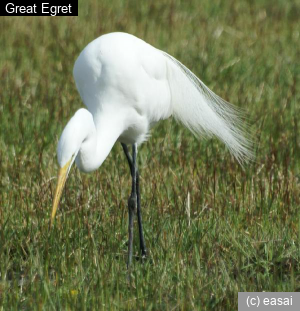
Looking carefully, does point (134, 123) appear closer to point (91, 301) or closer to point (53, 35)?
point (91, 301)

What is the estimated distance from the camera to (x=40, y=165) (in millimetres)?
4508

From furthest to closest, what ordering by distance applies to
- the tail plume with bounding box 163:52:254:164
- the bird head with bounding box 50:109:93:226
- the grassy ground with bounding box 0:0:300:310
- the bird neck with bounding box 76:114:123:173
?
the tail plume with bounding box 163:52:254:164 → the bird neck with bounding box 76:114:123:173 → the grassy ground with bounding box 0:0:300:310 → the bird head with bounding box 50:109:93:226

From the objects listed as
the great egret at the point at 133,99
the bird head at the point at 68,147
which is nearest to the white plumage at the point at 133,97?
the great egret at the point at 133,99

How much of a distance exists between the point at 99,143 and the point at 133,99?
0.40 meters

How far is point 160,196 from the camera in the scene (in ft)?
13.8

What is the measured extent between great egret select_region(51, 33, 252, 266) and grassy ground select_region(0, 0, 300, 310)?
0.68 ft

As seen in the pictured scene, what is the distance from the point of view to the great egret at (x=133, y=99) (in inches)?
151

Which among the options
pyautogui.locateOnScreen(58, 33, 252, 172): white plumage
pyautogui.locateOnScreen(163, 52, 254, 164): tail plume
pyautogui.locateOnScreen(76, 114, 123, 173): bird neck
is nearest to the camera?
pyautogui.locateOnScreen(76, 114, 123, 173): bird neck

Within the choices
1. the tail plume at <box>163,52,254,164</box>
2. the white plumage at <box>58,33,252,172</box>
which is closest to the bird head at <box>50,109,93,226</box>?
the white plumage at <box>58,33,252,172</box>

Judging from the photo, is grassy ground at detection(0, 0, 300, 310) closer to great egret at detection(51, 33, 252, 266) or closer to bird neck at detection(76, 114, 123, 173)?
great egret at detection(51, 33, 252, 266)

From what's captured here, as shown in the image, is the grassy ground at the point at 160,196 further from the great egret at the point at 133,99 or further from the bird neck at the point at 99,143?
the bird neck at the point at 99,143

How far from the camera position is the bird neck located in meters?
3.41

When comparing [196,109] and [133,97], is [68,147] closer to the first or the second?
[133,97]

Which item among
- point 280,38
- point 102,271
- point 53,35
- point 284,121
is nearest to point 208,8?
point 280,38
